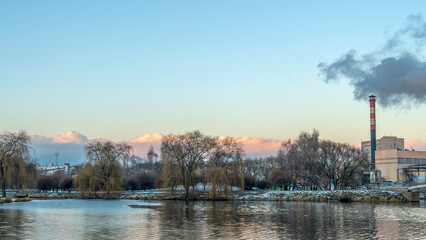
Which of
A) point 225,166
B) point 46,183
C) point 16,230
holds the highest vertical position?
point 225,166

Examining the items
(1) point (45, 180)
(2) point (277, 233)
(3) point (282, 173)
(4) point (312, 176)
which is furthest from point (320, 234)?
(1) point (45, 180)

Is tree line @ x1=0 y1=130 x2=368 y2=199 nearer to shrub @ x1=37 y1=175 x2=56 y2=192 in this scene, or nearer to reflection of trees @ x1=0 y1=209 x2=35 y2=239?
shrub @ x1=37 y1=175 x2=56 y2=192

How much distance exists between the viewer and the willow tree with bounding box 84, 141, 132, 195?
75188 mm

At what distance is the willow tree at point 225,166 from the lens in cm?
6662

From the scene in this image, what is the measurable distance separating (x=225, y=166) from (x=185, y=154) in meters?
6.80

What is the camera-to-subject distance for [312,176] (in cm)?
8906

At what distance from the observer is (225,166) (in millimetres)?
69688

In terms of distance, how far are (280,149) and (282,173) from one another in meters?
14.3

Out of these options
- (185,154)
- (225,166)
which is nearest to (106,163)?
(185,154)

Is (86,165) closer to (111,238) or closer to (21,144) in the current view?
(21,144)

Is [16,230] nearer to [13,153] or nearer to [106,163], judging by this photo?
[13,153]

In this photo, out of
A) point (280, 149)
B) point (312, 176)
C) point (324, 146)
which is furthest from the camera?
point (280, 149)

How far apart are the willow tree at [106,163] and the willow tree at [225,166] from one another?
17337mm

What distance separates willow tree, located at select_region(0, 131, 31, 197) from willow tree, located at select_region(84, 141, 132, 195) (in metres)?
13.0
